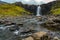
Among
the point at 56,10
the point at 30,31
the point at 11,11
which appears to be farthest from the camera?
the point at 11,11

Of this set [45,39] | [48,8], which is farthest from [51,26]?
[48,8]

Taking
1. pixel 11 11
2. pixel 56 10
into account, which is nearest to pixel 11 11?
pixel 11 11

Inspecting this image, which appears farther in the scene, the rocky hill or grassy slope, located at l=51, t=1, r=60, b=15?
grassy slope, located at l=51, t=1, r=60, b=15

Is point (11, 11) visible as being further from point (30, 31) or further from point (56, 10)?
point (30, 31)

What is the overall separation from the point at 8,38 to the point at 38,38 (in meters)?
8.45

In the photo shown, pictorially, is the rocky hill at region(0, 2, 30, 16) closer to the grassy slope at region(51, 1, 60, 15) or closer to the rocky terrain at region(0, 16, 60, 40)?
the grassy slope at region(51, 1, 60, 15)

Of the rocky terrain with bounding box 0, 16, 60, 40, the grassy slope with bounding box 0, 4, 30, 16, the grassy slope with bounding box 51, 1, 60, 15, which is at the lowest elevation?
the grassy slope with bounding box 51, 1, 60, 15

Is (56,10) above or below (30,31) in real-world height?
below

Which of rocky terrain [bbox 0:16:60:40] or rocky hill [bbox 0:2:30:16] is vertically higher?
rocky terrain [bbox 0:16:60:40]

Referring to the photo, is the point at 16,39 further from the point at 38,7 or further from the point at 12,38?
the point at 38,7

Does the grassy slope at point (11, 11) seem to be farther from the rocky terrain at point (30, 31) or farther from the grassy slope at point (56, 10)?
the rocky terrain at point (30, 31)

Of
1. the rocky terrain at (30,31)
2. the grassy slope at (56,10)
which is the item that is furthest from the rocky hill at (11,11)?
the rocky terrain at (30,31)

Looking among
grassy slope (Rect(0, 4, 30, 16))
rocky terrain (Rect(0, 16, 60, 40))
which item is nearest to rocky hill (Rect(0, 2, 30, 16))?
grassy slope (Rect(0, 4, 30, 16))

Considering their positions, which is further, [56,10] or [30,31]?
[56,10]
